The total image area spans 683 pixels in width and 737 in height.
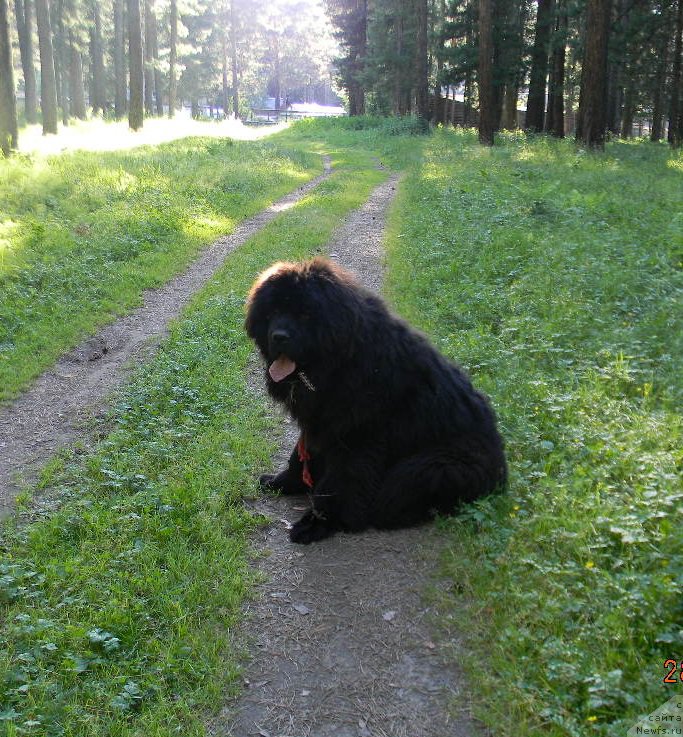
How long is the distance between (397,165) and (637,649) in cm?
2606

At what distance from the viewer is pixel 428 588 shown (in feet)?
13.8

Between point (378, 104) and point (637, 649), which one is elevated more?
point (378, 104)

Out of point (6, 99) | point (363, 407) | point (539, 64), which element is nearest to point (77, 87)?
point (6, 99)

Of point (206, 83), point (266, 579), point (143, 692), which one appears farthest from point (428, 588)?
point (206, 83)

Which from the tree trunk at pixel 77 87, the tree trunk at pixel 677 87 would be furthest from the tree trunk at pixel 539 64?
the tree trunk at pixel 77 87

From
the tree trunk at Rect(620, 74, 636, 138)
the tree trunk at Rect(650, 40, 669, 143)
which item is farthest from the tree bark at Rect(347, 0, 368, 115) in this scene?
the tree trunk at Rect(650, 40, 669, 143)

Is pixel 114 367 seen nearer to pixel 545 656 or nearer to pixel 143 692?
pixel 143 692

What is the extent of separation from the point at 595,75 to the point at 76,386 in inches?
763

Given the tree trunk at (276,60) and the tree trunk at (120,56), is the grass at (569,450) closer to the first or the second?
the tree trunk at (120,56)

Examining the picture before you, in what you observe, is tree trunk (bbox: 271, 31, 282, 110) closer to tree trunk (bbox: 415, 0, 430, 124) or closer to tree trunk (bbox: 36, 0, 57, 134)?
tree trunk (bbox: 415, 0, 430, 124)

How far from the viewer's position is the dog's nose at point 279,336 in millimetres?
4551

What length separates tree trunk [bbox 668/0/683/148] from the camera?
26297 mm

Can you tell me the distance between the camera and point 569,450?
5.31 meters

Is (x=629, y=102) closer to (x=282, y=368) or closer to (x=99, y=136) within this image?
(x=99, y=136)
